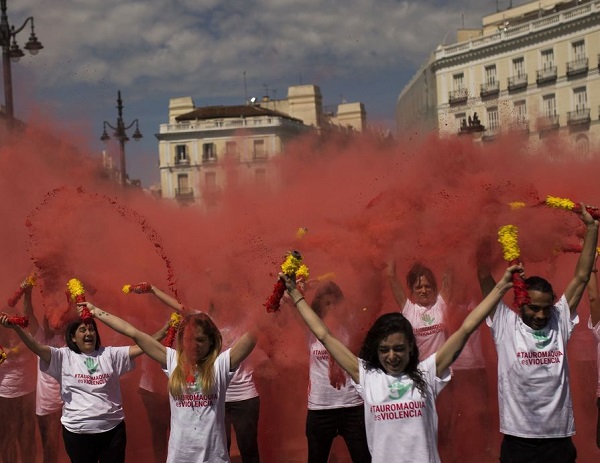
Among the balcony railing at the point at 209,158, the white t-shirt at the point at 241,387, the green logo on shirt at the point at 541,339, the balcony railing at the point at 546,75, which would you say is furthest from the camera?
the balcony railing at the point at 546,75

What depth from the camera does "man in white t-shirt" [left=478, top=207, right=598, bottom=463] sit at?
4805 millimetres

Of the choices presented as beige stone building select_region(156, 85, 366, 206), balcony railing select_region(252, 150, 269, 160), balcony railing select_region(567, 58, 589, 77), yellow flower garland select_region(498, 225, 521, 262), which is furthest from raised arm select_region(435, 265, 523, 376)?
balcony railing select_region(567, 58, 589, 77)

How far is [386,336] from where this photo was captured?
421cm

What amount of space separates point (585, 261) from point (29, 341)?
3.26 meters

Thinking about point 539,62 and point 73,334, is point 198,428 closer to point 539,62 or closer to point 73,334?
point 73,334

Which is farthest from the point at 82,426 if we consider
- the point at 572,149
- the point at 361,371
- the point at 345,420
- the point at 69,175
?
the point at 572,149

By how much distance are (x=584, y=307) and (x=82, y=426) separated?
14.5ft

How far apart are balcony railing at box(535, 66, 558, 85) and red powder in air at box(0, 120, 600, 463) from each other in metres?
26.9

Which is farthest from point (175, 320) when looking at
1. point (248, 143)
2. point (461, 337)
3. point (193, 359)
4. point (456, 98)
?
point (456, 98)

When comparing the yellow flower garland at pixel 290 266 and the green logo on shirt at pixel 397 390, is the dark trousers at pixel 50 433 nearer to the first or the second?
the yellow flower garland at pixel 290 266

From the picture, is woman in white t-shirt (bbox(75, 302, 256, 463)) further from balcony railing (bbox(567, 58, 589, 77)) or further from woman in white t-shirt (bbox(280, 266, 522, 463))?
balcony railing (bbox(567, 58, 589, 77))

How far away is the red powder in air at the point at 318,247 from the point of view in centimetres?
631

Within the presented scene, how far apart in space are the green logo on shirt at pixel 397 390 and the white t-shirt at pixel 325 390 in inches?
72.5

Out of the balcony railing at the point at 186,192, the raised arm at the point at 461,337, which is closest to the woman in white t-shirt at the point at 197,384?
the raised arm at the point at 461,337
